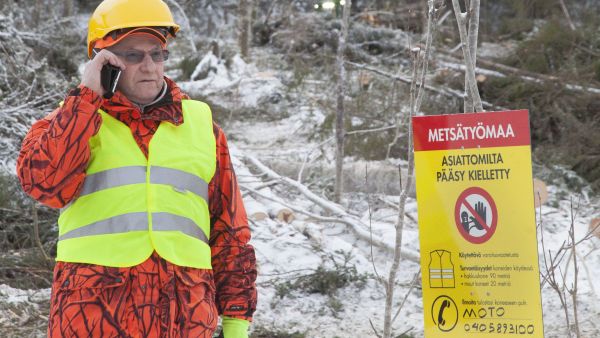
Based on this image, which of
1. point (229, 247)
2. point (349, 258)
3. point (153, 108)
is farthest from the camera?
point (349, 258)

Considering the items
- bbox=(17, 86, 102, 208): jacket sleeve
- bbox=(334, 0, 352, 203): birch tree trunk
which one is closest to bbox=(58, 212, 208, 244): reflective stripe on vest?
bbox=(17, 86, 102, 208): jacket sleeve

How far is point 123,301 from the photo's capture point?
1.95 metres

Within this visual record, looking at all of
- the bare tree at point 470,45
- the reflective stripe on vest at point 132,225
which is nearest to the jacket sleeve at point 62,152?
the reflective stripe on vest at point 132,225

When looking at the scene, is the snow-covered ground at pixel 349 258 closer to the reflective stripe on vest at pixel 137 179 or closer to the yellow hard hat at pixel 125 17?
the reflective stripe on vest at pixel 137 179

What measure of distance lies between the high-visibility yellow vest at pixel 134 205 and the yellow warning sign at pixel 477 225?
767 mm

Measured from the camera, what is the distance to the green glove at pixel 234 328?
2.22 meters

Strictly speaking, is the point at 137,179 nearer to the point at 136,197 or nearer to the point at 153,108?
the point at 136,197

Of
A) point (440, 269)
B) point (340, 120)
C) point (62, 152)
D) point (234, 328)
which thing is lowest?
point (234, 328)

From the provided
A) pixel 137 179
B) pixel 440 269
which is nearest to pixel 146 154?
pixel 137 179

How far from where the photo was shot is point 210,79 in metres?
11.1

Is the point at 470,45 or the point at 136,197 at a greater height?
the point at 470,45

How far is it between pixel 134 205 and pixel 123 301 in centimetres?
26

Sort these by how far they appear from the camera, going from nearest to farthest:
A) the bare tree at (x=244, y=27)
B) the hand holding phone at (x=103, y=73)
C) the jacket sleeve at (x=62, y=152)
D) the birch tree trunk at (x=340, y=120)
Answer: the jacket sleeve at (x=62, y=152), the hand holding phone at (x=103, y=73), the birch tree trunk at (x=340, y=120), the bare tree at (x=244, y=27)

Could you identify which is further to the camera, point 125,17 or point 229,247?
point 229,247
